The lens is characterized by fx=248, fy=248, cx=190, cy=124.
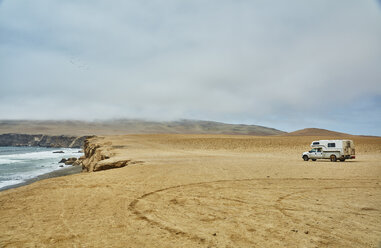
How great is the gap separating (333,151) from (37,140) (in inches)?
6930

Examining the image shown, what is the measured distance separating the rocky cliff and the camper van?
132 meters

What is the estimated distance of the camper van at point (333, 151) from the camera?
25.6 m

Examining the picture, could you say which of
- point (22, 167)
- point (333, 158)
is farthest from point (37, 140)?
point (333, 158)

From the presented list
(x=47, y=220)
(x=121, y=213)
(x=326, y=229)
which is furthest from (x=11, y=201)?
(x=326, y=229)

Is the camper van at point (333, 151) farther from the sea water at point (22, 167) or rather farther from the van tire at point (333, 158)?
the sea water at point (22, 167)

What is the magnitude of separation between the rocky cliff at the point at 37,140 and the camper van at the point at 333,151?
13230 cm

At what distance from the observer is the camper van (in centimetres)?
2558

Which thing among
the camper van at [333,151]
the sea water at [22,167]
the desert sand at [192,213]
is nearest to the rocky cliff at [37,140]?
the sea water at [22,167]

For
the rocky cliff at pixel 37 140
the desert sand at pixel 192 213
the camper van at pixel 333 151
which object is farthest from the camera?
the rocky cliff at pixel 37 140


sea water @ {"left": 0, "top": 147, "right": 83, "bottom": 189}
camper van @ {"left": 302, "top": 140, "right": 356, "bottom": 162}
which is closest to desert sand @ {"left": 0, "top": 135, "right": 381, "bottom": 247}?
camper van @ {"left": 302, "top": 140, "right": 356, "bottom": 162}

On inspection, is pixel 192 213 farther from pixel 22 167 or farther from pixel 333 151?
pixel 22 167

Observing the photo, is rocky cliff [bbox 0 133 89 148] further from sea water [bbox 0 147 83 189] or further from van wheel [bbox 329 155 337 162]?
van wheel [bbox 329 155 337 162]

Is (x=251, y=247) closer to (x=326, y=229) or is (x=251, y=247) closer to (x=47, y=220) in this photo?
(x=326, y=229)

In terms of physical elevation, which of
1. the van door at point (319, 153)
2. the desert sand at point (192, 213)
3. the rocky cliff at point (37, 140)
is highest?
the van door at point (319, 153)
